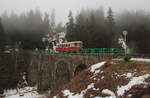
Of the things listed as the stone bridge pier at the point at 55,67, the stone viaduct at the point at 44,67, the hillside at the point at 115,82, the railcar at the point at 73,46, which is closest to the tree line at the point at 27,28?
the stone viaduct at the point at 44,67

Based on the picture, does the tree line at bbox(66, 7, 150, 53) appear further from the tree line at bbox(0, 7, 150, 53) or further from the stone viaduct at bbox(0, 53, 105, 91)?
the stone viaduct at bbox(0, 53, 105, 91)

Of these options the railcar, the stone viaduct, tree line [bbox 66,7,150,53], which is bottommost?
the stone viaduct

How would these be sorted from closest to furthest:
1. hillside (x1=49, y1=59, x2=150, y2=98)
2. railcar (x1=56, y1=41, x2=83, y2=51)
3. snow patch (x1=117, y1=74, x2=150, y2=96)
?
hillside (x1=49, y1=59, x2=150, y2=98)
snow patch (x1=117, y1=74, x2=150, y2=96)
railcar (x1=56, y1=41, x2=83, y2=51)

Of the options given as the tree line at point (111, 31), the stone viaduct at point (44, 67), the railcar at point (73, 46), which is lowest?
the stone viaduct at point (44, 67)

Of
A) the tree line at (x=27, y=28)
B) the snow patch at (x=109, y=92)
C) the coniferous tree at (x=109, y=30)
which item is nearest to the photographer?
the snow patch at (x=109, y=92)

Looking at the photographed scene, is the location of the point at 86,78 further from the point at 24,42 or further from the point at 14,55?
the point at 24,42

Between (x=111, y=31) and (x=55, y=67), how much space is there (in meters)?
22.3

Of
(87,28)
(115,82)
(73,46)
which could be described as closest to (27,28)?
(87,28)

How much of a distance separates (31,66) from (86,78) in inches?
1322

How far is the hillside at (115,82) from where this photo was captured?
10828 mm

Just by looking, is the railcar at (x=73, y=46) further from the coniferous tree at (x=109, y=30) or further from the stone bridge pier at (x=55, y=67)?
the coniferous tree at (x=109, y=30)

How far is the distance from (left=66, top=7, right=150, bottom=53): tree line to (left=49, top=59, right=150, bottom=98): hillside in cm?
2572

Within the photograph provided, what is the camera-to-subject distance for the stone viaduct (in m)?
25.3

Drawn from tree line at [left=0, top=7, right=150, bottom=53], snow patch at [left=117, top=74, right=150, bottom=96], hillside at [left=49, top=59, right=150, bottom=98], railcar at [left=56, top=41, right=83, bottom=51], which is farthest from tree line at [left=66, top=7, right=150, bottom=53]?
snow patch at [left=117, top=74, right=150, bottom=96]
